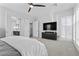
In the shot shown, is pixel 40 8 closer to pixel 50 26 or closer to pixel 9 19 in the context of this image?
pixel 50 26

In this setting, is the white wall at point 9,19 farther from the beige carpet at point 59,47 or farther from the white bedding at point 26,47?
the beige carpet at point 59,47

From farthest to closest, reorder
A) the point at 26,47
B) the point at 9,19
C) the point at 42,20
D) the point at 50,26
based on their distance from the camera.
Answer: the point at 50,26 → the point at 42,20 → the point at 9,19 → the point at 26,47

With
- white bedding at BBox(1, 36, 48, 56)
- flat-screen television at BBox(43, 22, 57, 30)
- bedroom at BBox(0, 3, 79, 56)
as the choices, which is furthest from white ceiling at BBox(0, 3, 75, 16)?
white bedding at BBox(1, 36, 48, 56)

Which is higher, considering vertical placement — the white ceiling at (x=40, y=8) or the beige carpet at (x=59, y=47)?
the white ceiling at (x=40, y=8)

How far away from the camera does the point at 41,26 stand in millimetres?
1550

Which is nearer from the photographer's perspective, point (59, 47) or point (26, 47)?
point (26, 47)

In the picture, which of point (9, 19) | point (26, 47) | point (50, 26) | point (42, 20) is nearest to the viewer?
point (26, 47)

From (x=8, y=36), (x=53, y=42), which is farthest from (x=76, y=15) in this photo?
(x=8, y=36)

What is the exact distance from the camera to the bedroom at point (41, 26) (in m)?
1.36

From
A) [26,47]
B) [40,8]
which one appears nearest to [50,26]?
[40,8]

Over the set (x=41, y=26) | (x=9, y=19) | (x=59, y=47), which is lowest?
(x=59, y=47)

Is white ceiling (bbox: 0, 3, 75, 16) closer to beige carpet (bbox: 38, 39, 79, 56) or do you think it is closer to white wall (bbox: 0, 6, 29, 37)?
white wall (bbox: 0, 6, 29, 37)

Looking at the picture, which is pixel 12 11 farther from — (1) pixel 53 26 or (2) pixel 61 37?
(2) pixel 61 37

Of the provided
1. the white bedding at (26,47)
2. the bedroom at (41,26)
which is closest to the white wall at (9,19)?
the bedroom at (41,26)
